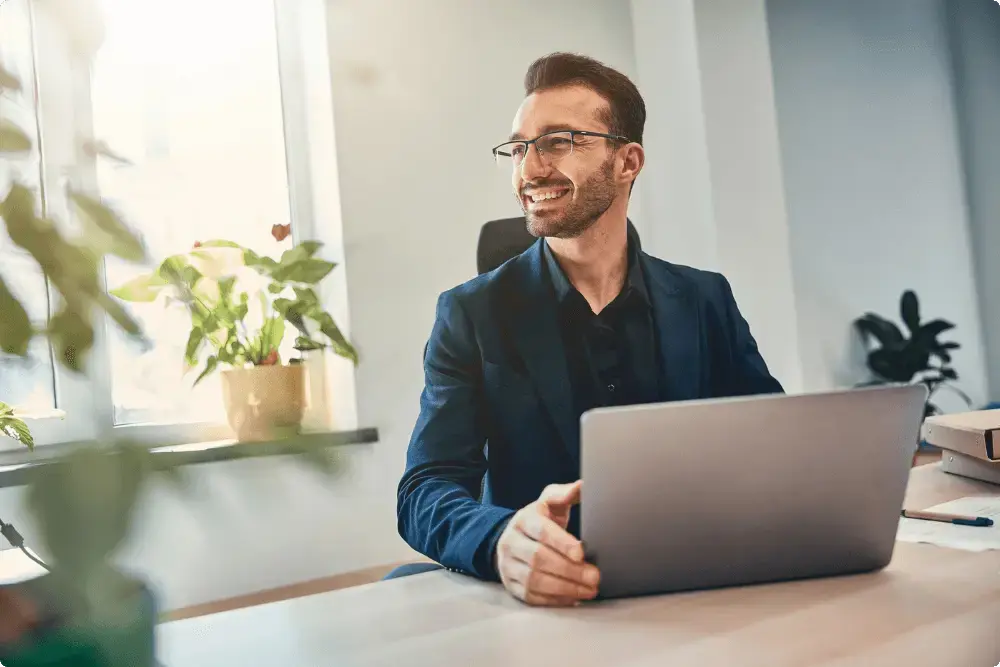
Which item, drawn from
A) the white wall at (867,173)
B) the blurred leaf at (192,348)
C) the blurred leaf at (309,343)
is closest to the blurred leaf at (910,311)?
the white wall at (867,173)

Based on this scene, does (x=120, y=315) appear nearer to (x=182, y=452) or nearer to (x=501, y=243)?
(x=182, y=452)

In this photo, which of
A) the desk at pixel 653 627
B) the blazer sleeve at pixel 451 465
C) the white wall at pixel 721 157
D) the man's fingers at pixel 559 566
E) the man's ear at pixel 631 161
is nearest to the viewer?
the desk at pixel 653 627

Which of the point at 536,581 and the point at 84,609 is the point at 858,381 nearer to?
the point at 536,581

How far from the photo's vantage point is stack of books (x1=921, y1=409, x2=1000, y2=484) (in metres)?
1.36

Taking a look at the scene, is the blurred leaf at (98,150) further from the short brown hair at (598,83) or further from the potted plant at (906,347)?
the potted plant at (906,347)

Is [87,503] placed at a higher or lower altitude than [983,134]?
lower

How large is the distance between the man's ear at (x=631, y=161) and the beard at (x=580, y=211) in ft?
0.13

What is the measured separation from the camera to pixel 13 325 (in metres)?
0.24

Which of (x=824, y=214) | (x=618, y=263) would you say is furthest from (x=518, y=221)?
(x=824, y=214)

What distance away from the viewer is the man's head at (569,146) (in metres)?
1.64

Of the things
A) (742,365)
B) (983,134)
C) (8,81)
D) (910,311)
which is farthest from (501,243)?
(983,134)

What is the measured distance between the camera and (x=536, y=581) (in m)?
0.88

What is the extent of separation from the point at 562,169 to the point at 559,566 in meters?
0.97

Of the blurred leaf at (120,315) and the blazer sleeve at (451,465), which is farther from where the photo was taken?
the blazer sleeve at (451,465)
